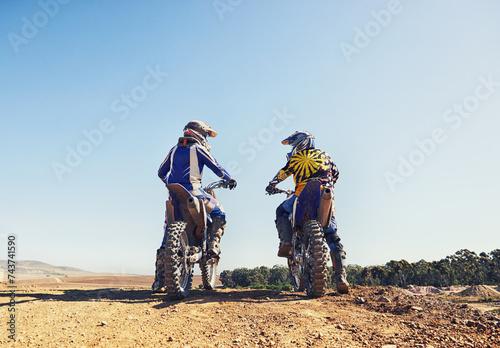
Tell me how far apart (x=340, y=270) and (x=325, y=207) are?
62.3 inches

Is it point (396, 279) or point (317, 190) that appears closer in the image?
point (317, 190)

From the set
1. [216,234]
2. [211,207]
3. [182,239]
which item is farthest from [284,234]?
[182,239]

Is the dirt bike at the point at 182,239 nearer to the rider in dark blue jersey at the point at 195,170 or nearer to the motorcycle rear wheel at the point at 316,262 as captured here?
the rider in dark blue jersey at the point at 195,170

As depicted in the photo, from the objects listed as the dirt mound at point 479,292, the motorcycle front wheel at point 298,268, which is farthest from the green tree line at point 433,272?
the motorcycle front wheel at point 298,268

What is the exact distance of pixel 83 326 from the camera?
10.4 feet

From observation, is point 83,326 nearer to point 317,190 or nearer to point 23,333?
point 23,333

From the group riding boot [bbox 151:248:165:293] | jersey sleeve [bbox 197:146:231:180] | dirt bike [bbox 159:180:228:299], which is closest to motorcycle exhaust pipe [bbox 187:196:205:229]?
dirt bike [bbox 159:180:228:299]

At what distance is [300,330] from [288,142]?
536 centimetres

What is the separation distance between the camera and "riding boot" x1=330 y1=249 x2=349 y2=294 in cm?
608

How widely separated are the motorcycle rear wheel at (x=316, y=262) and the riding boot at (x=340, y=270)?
2.67ft

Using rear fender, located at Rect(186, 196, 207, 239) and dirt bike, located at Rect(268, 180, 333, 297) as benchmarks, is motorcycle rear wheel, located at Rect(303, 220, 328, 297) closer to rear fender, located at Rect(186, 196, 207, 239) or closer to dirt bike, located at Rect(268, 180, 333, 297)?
dirt bike, located at Rect(268, 180, 333, 297)

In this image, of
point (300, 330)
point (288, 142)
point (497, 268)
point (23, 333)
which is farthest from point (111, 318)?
point (497, 268)

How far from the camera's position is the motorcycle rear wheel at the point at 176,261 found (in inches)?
200

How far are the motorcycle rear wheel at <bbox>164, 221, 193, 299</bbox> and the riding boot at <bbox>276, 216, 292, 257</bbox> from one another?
2336 mm
